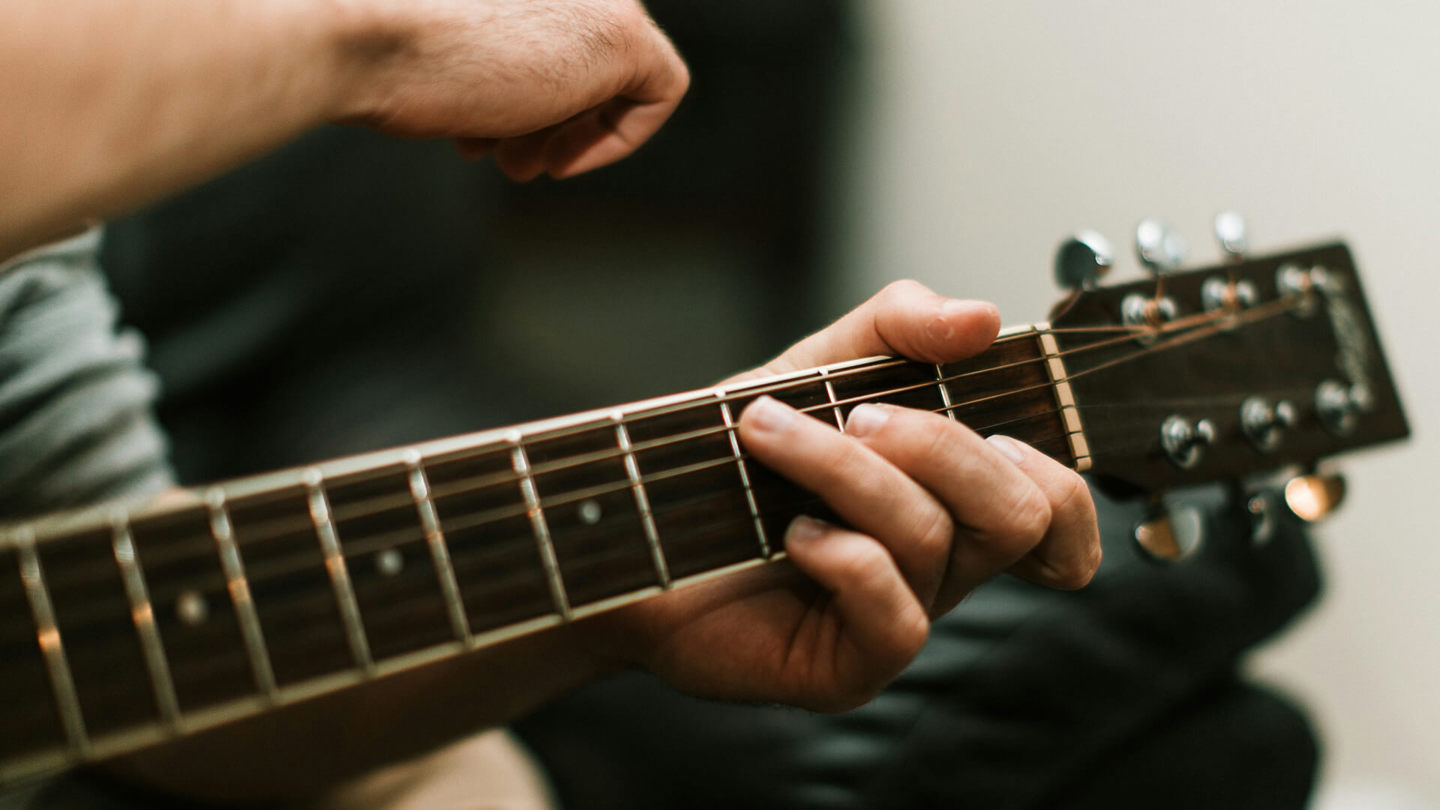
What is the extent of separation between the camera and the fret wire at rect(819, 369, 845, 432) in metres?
0.52

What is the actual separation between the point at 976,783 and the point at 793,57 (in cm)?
101

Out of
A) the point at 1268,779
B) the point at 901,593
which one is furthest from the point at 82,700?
the point at 1268,779

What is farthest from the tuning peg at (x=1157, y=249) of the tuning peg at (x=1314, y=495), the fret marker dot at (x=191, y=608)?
the fret marker dot at (x=191, y=608)

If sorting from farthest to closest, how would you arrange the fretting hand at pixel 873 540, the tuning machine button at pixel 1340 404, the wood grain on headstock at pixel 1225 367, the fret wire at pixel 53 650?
the tuning machine button at pixel 1340 404 < the wood grain on headstock at pixel 1225 367 < the fretting hand at pixel 873 540 < the fret wire at pixel 53 650

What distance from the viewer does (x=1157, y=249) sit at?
25.7 inches

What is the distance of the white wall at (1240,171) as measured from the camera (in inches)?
40.3

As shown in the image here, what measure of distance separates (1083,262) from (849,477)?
283 mm

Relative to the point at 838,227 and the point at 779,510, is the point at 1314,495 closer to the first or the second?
the point at 779,510

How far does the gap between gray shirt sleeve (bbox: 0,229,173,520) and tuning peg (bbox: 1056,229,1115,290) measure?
0.82 m

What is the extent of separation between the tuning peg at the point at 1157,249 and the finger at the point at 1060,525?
21cm

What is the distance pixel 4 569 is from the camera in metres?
0.37

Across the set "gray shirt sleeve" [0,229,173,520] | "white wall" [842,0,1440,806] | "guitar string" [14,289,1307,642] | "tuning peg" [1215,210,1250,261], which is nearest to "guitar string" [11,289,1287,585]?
"guitar string" [14,289,1307,642]

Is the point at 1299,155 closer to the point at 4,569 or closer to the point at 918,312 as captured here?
the point at 918,312

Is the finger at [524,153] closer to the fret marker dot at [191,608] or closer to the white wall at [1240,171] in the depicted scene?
the fret marker dot at [191,608]
